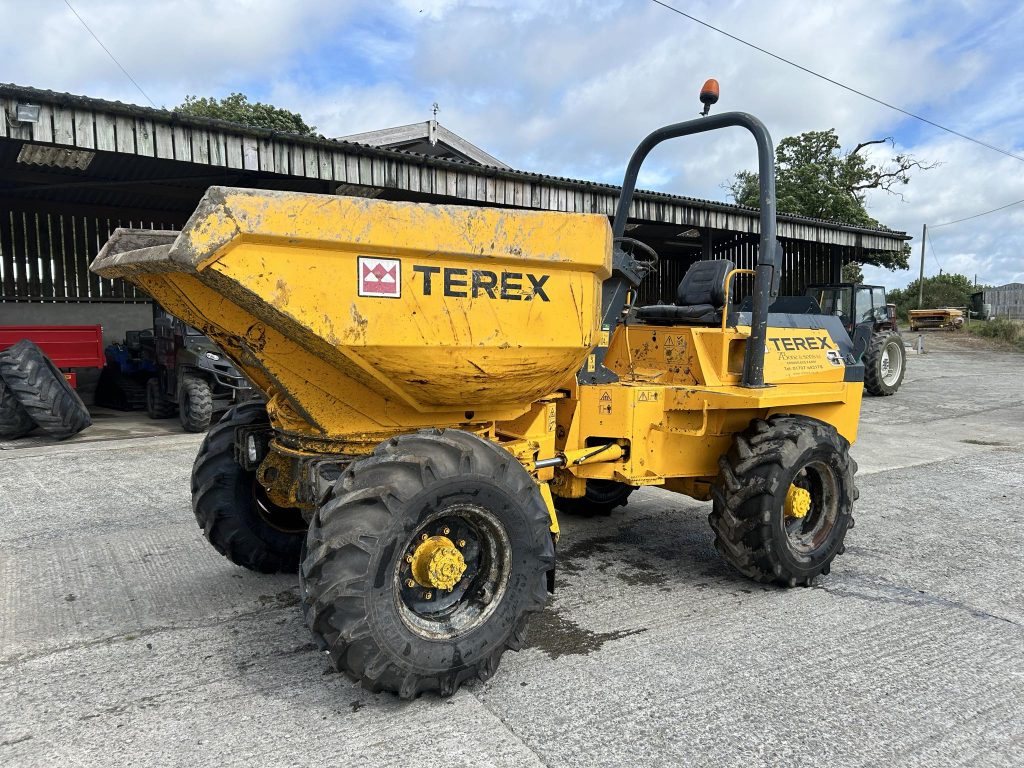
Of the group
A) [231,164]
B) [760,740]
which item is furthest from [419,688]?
[231,164]

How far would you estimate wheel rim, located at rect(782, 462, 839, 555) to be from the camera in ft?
13.5

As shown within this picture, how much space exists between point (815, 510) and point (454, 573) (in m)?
2.40

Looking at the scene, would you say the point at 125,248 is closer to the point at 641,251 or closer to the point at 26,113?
the point at 641,251

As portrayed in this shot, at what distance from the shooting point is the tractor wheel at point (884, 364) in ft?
44.9

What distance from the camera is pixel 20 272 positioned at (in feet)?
46.9

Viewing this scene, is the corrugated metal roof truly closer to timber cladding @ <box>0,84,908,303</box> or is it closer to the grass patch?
timber cladding @ <box>0,84,908,303</box>

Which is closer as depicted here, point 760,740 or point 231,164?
point 760,740

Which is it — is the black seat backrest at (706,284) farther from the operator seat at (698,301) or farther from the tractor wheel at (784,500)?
the tractor wheel at (784,500)

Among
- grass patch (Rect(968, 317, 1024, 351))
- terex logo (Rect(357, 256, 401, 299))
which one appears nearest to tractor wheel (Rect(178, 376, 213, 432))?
terex logo (Rect(357, 256, 401, 299))

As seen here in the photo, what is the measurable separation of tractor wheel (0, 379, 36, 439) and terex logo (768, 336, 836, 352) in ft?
27.5

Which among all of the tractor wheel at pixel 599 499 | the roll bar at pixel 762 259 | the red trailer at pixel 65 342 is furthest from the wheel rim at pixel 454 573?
the red trailer at pixel 65 342

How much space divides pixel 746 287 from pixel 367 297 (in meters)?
16.3

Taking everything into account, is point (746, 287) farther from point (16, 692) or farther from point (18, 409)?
point (16, 692)

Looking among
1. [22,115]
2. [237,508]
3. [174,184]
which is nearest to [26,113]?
[22,115]
